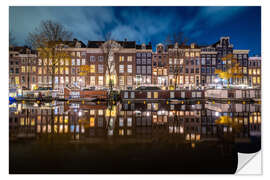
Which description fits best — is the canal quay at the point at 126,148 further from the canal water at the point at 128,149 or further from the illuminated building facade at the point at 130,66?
the illuminated building facade at the point at 130,66

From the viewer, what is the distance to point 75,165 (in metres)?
3.71

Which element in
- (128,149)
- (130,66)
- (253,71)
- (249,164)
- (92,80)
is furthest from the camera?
(253,71)

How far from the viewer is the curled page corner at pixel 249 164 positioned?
3.95m

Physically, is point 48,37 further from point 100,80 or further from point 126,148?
point 126,148

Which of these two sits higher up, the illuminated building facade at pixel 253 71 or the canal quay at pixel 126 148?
the illuminated building facade at pixel 253 71

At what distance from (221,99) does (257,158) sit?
1616 cm

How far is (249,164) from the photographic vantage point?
4141mm

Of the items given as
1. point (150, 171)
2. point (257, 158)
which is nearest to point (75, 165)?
point (150, 171)

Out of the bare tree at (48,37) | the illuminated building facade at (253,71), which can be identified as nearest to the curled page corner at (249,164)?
the bare tree at (48,37)

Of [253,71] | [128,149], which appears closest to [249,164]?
[128,149]

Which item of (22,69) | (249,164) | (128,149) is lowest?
(249,164)

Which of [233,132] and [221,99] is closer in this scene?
[233,132]

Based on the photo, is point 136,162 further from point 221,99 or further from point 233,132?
point 221,99

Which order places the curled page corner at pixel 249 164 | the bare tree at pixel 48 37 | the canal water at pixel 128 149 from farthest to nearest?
the bare tree at pixel 48 37 → the curled page corner at pixel 249 164 → the canal water at pixel 128 149
